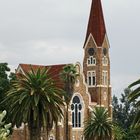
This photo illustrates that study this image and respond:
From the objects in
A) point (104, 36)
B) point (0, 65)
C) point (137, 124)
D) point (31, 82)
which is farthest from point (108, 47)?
point (137, 124)

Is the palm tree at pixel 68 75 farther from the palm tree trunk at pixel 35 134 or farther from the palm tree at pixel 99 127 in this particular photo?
the palm tree trunk at pixel 35 134

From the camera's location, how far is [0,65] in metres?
85.3

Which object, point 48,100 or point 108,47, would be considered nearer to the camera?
point 48,100

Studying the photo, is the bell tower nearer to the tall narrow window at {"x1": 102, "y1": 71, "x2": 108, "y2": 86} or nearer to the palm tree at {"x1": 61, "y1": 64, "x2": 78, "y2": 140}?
the tall narrow window at {"x1": 102, "y1": 71, "x2": 108, "y2": 86}

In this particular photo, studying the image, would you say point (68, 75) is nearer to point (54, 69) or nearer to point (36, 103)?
point (54, 69)

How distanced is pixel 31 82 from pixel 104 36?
5260 cm

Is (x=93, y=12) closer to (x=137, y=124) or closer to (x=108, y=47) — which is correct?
(x=108, y=47)

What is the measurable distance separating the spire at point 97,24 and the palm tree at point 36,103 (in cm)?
5090

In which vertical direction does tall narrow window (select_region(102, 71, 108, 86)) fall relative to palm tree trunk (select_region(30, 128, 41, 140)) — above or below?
above

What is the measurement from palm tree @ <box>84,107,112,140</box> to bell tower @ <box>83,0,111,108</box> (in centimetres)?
1360

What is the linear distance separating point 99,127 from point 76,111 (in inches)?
440

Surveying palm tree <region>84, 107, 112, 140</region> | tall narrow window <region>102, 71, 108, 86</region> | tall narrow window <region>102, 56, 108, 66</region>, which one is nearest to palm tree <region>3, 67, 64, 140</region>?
palm tree <region>84, 107, 112, 140</region>

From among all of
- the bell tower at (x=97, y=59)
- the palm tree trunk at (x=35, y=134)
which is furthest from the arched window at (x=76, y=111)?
the palm tree trunk at (x=35, y=134)

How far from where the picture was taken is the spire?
11906 centimetres
